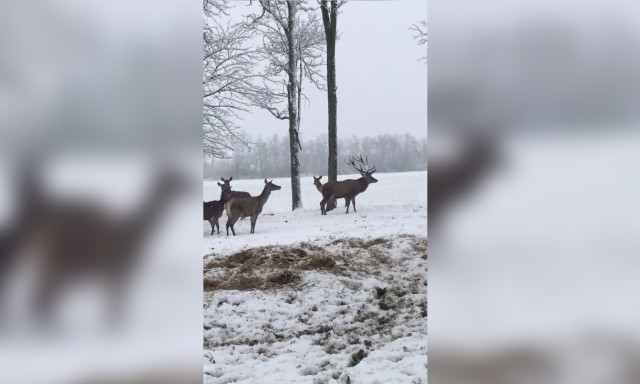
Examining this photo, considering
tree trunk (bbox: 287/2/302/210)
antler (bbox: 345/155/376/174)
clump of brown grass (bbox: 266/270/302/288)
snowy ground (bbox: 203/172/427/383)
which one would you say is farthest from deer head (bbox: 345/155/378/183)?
clump of brown grass (bbox: 266/270/302/288)

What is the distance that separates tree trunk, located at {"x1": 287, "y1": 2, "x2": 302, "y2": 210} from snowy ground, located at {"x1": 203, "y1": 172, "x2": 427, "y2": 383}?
1.26 metres

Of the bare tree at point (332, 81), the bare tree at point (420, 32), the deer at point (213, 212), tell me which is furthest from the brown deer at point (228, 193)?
the bare tree at point (420, 32)

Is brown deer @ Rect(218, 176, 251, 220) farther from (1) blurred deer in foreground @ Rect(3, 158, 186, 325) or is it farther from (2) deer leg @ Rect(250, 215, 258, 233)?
(1) blurred deer in foreground @ Rect(3, 158, 186, 325)

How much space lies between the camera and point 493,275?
0.76 metres

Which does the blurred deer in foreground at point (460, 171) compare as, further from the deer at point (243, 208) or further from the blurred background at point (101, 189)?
the deer at point (243, 208)

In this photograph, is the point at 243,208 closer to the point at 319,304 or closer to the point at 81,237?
the point at 319,304

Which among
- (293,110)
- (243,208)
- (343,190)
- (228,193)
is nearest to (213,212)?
(243,208)

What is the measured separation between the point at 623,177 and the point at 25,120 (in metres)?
0.86

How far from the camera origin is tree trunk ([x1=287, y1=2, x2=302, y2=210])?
6648mm

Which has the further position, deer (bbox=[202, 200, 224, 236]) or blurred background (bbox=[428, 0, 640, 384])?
deer (bbox=[202, 200, 224, 236])

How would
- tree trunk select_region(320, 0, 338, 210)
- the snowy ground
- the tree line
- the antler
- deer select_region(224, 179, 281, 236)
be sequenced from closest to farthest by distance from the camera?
the snowy ground < deer select_region(224, 179, 281, 236) < tree trunk select_region(320, 0, 338, 210) < the tree line < the antler

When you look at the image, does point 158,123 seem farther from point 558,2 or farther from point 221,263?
point 221,263

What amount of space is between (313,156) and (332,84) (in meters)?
1.13

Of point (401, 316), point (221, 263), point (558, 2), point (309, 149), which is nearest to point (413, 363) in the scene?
point (401, 316)
